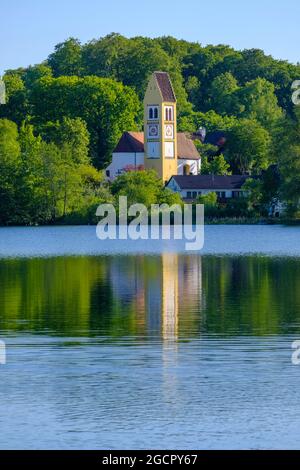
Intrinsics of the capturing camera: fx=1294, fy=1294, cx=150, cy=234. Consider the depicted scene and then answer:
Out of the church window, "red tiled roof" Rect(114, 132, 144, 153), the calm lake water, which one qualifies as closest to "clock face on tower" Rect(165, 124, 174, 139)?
the church window

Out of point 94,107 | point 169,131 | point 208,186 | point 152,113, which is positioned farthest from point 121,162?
point 208,186

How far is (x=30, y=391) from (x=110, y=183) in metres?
89.1

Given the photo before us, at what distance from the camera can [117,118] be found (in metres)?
124

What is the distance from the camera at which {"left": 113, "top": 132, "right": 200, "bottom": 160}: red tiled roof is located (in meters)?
117

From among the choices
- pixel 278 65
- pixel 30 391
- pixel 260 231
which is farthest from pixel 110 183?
pixel 30 391

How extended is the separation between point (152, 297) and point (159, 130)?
8481 cm

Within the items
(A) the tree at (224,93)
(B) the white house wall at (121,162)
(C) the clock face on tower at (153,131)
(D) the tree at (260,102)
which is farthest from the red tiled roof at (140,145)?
(A) the tree at (224,93)

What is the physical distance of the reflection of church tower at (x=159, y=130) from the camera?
118 meters

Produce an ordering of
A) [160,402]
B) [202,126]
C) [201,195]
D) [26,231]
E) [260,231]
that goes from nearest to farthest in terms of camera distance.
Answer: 1. [160,402]
2. [260,231]
3. [26,231]
4. [201,195]
5. [202,126]

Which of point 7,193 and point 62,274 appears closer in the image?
point 62,274

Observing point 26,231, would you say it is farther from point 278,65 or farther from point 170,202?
point 278,65

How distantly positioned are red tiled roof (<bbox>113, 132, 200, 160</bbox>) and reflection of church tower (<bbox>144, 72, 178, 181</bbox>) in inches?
31.1

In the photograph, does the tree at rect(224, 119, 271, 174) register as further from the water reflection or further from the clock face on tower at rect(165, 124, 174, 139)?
the water reflection

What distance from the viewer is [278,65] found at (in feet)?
530
